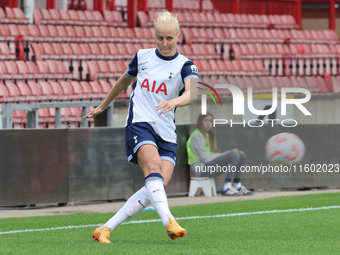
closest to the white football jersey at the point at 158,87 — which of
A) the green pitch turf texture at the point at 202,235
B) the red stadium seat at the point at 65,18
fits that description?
the green pitch turf texture at the point at 202,235

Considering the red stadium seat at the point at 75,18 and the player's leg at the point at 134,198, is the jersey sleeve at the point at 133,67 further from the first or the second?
the red stadium seat at the point at 75,18

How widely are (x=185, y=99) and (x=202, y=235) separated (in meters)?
1.57

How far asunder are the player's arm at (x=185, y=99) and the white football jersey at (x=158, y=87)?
0.05 m

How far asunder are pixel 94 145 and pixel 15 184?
4.23ft

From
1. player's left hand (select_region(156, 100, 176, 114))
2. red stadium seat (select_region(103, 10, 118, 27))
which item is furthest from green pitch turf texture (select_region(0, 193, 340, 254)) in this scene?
red stadium seat (select_region(103, 10, 118, 27))

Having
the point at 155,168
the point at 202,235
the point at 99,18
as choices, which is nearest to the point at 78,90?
the point at 99,18

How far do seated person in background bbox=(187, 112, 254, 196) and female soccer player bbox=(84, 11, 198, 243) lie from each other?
4897 millimetres

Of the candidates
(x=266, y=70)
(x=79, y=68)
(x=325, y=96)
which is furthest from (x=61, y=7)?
(x=325, y=96)

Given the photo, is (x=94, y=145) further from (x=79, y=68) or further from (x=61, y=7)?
(x=61, y=7)

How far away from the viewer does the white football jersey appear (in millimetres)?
4277

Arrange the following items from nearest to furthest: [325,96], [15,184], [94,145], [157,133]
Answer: [157,133] < [15,184] < [94,145] < [325,96]

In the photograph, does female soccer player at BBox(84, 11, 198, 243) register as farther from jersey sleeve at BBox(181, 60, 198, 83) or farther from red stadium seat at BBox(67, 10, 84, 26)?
red stadium seat at BBox(67, 10, 84, 26)

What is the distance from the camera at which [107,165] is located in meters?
8.53

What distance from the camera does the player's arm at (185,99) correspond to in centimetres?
386
